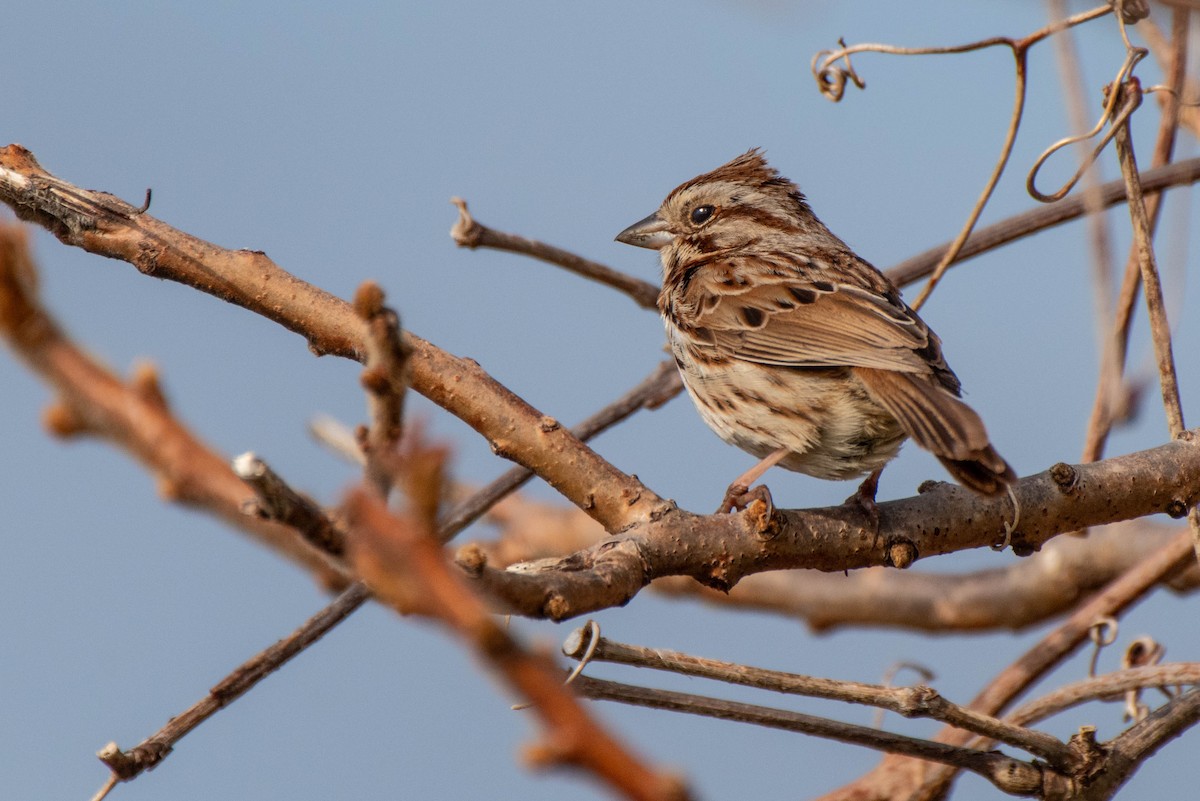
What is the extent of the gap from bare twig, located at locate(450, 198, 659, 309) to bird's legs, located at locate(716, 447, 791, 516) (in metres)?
0.65

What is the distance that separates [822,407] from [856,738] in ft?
4.15

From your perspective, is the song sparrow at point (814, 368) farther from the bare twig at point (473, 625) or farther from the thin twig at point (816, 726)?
the bare twig at point (473, 625)

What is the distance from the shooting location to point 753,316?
3.74 meters

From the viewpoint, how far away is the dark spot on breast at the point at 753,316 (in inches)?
146

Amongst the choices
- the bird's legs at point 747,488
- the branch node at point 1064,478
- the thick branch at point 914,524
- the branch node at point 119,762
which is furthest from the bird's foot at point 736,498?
the branch node at point 119,762

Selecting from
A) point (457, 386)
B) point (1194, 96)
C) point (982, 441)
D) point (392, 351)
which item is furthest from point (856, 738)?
point (1194, 96)

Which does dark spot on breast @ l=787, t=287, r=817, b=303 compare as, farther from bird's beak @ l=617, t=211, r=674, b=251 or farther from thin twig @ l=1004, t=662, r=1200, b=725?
thin twig @ l=1004, t=662, r=1200, b=725

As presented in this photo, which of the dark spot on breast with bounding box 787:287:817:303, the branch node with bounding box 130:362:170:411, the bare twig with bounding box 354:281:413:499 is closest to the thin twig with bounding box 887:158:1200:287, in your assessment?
the dark spot on breast with bounding box 787:287:817:303

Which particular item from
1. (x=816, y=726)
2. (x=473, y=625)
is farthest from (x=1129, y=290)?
(x=473, y=625)

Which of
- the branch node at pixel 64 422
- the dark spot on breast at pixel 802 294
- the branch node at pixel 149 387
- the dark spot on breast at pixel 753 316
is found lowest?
the branch node at pixel 64 422

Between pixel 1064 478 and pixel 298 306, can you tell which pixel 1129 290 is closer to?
pixel 1064 478

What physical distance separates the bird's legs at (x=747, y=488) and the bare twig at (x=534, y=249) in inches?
25.5

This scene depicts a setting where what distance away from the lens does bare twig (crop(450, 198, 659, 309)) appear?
3.10 metres

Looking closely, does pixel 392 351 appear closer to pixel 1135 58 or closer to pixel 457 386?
pixel 457 386
